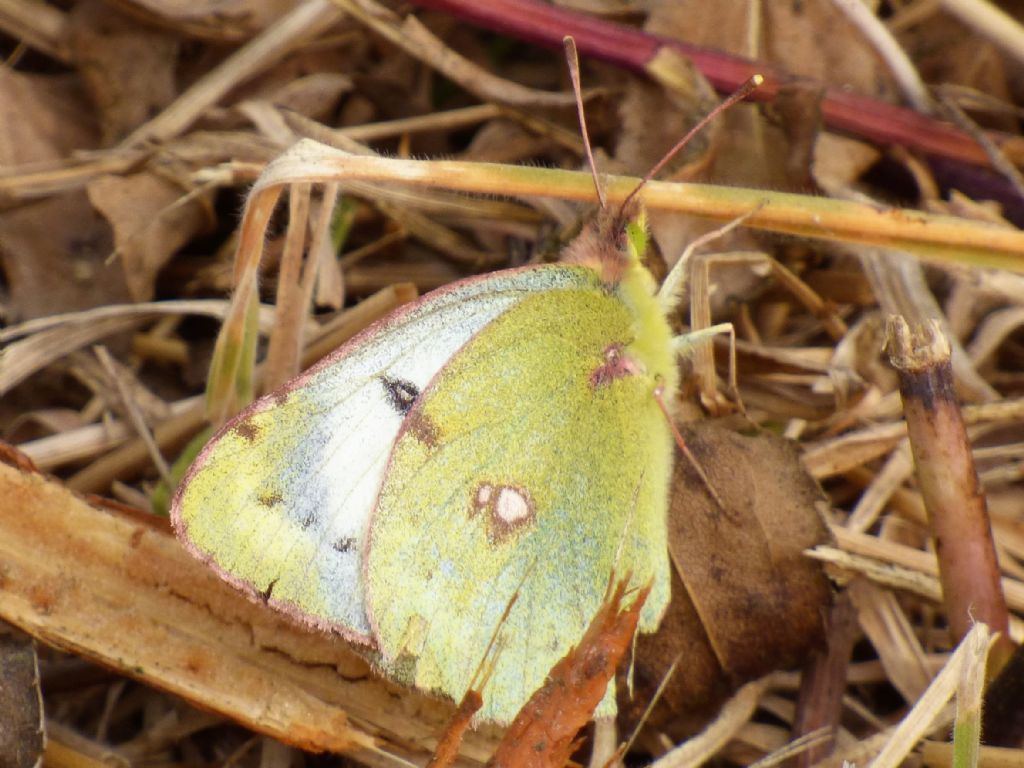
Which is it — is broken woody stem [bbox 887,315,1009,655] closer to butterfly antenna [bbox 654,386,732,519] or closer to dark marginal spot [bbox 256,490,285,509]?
butterfly antenna [bbox 654,386,732,519]

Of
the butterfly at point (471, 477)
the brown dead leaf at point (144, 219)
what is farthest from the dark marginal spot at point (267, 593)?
the brown dead leaf at point (144, 219)

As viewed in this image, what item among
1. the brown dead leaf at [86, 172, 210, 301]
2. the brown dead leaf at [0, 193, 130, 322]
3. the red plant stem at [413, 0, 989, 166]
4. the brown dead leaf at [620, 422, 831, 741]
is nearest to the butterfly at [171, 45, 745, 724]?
the brown dead leaf at [620, 422, 831, 741]

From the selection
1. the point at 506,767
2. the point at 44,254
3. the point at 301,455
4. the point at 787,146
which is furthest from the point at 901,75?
the point at 44,254

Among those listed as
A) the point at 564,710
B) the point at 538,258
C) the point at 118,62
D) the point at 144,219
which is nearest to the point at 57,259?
the point at 144,219

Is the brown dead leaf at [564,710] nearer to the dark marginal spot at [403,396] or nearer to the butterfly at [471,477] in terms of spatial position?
the butterfly at [471,477]

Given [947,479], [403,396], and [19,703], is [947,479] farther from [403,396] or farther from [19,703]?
[19,703]
